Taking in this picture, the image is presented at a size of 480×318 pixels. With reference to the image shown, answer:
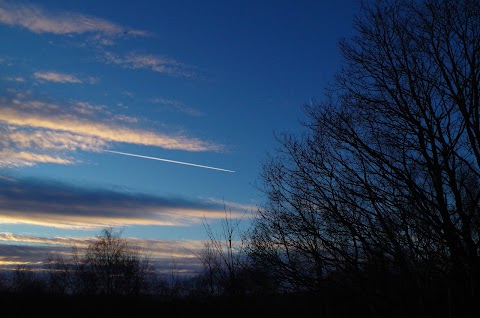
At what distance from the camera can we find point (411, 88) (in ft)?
31.2

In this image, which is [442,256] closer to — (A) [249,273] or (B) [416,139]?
(B) [416,139]

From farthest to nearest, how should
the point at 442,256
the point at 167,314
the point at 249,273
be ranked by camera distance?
the point at 167,314 → the point at 249,273 → the point at 442,256

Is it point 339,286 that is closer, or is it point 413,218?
point 413,218

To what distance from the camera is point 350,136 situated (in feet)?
32.8

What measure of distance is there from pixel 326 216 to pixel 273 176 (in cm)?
178

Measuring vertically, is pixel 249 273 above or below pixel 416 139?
below

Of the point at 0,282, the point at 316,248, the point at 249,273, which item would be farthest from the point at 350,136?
the point at 0,282

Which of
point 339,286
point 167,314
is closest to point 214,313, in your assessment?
point 167,314

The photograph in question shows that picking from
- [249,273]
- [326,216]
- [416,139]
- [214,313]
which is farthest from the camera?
[214,313]

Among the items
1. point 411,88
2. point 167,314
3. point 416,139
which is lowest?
point 167,314

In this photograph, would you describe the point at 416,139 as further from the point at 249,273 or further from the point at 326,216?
the point at 249,273

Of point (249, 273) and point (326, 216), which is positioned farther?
point (249, 273)

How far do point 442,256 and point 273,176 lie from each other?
168 inches

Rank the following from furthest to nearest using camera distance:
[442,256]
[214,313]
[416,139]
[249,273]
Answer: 1. [214,313]
2. [249,273]
3. [416,139]
4. [442,256]
